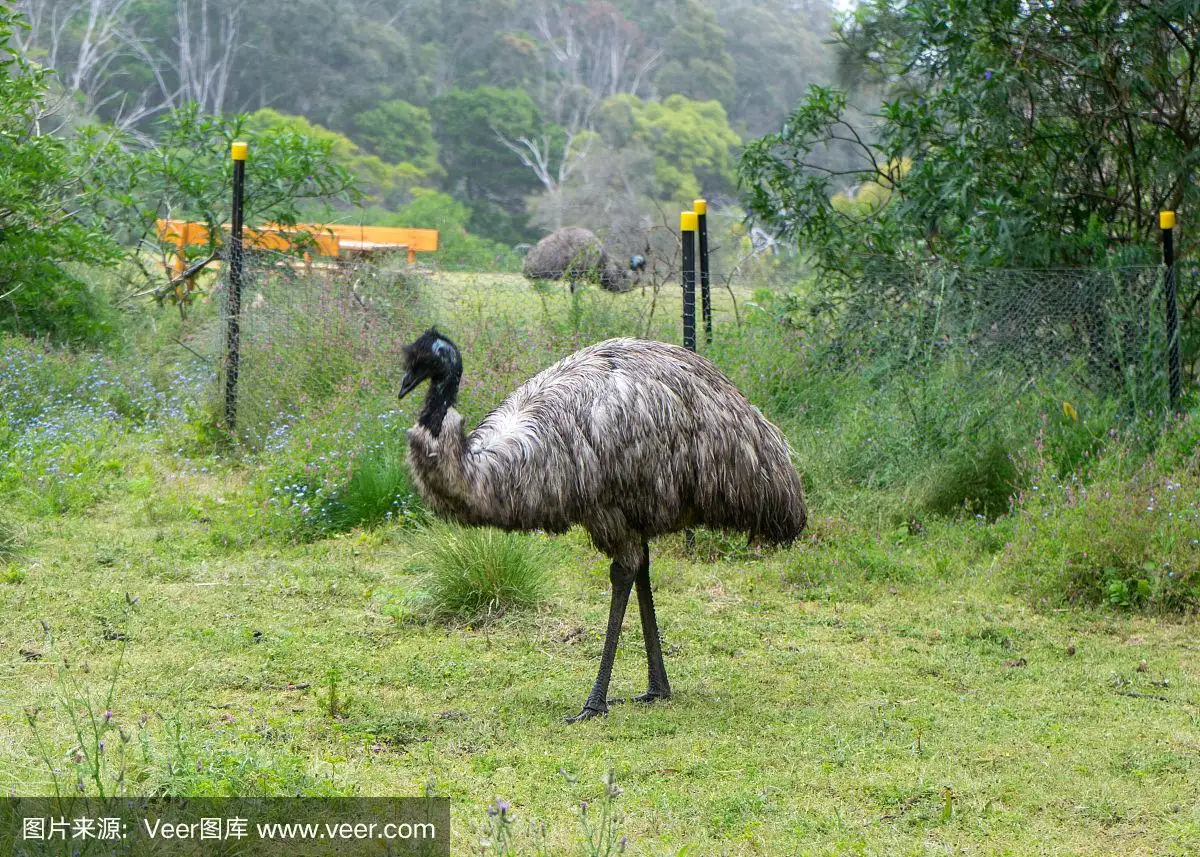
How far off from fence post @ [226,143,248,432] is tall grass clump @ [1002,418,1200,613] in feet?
17.6

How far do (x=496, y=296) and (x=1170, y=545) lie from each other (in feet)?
16.8

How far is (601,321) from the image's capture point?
31.1 ft

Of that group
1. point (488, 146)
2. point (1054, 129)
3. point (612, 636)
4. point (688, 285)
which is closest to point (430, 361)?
point (612, 636)

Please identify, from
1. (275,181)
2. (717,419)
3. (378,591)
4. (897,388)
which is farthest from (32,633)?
(275,181)

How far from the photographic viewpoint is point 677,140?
4659 centimetres

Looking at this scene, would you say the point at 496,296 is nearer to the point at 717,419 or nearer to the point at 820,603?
the point at 820,603

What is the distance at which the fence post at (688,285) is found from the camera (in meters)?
8.38

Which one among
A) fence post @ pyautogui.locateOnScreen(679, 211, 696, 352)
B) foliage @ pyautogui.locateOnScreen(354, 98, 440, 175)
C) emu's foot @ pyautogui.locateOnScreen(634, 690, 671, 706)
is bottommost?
emu's foot @ pyautogui.locateOnScreen(634, 690, 671, 706)

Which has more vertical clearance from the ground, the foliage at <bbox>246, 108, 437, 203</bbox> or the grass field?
the foliage at <bbox>246, 108, 437, 203</bbox>

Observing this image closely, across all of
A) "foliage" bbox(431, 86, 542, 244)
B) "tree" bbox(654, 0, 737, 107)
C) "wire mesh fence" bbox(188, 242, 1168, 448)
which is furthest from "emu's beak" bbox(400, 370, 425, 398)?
"tree" bbox(654, 0, 737, 107)

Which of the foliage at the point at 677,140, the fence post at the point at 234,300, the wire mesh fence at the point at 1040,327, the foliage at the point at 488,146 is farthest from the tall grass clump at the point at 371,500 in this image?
the foliage at the point at 488,146

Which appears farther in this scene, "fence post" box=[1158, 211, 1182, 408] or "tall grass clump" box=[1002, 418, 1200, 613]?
"fence post" box=[1158, 211, 1182, 408]

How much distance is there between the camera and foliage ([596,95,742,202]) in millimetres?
45594

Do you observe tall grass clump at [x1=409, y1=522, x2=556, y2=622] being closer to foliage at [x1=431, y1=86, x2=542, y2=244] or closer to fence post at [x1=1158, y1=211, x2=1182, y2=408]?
fence post at [x1=1158, y1=211, x2=1182, y2=408]
